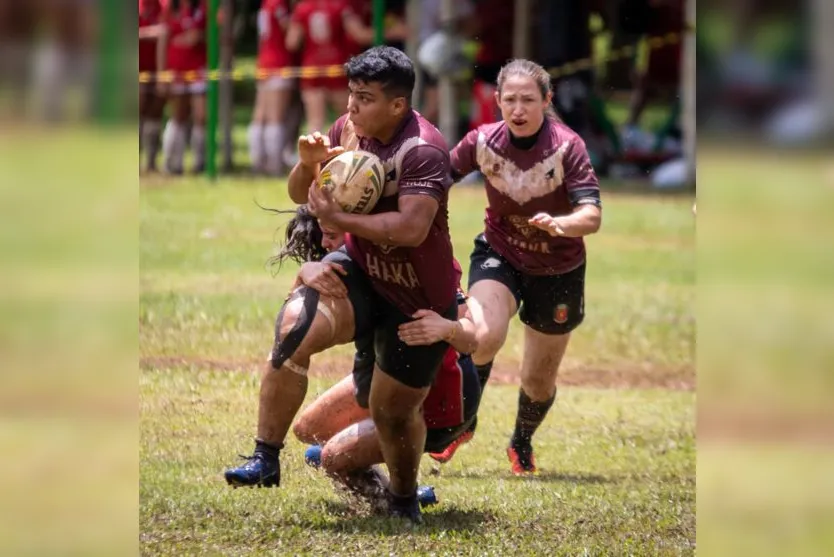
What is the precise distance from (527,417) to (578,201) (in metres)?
1.11

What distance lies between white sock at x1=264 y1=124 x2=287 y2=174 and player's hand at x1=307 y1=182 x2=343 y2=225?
7.62 m

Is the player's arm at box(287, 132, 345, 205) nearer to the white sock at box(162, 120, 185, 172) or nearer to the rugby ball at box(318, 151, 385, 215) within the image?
the rugby ball at box(318, 151, 385, 215)

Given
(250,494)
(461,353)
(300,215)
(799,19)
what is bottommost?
(250,494)

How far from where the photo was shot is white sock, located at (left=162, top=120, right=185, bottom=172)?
12406 mm

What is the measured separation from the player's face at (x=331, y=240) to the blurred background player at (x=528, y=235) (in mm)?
922

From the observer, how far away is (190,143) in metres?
13.5

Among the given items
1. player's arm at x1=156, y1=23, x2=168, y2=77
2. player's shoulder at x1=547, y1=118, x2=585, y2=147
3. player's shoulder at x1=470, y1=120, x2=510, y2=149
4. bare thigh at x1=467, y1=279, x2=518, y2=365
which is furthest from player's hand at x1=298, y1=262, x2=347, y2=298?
player's arm at x1=156, y1=23, x2=168, y2=77

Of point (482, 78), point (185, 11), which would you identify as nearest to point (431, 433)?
point (482, 78)

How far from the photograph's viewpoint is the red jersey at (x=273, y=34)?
11922mm

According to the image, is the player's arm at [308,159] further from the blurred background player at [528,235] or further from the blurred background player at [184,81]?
the blurred background player at [184,81]

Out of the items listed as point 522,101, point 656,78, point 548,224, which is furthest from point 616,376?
point 656,78

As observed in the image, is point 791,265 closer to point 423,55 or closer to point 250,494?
point 250,494

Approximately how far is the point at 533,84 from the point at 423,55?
4.90m

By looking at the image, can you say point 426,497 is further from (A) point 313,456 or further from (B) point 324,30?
(B) point 324,30
